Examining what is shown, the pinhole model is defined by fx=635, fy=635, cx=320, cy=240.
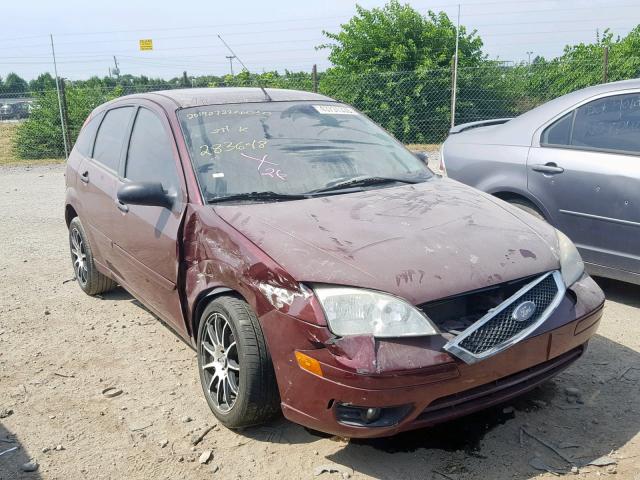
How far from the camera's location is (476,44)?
55.7 ft

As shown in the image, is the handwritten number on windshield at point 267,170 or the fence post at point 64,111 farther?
the fence post at point 64,111

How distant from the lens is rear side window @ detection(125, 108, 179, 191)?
12.2 feet

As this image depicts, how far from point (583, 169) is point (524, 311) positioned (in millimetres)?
2255

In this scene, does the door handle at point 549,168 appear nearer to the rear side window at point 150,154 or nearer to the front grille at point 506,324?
the front grille at point 506,324

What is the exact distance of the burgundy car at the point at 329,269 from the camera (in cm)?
259

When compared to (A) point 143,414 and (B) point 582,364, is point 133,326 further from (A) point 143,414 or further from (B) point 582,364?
(B) point 582,364

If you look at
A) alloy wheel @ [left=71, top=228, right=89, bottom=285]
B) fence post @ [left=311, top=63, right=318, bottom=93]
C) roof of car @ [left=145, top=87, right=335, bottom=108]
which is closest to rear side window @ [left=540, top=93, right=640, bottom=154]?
roof of car @ [left=145, top=87, right=335, bottom=108]

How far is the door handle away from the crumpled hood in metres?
1.41

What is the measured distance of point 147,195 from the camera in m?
3.50

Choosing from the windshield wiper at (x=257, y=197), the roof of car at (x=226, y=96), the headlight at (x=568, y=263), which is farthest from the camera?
the roof of car at (x=226, y=96)

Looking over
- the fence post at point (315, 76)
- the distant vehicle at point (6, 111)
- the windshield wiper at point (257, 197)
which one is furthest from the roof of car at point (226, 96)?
the distant vehicle at point (6, 111)

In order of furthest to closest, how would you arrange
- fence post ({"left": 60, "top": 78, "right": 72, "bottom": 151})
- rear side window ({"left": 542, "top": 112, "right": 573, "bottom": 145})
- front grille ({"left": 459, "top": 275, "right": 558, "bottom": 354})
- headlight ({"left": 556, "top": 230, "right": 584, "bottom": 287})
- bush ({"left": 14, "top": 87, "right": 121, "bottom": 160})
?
bush ({"left": 14, "top": 87, "right": 121, "bottom": 160}) → fence post ({"left": 60, "top": 78, "right": 72, "bottom": 151}) → rear side window ({"left": 542, "top": 112, "right": 573, "bottom": 145}) → headlight ({"left": 556, "top": 230, "right": 584, "bottom": 287}) → front grille ({"left": 459, "top": 275, "right": 558, "bottom": 354})

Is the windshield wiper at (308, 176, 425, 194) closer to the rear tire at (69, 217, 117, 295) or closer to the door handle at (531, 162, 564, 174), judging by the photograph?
the door handle at (531, 162, 564, 174)

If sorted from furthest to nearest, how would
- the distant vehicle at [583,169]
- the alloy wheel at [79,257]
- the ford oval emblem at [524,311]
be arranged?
1. the alloy wheel at [79,257]
2. the distant vehicle at [583,169]
3. the ford oval emblem at [524,311]
